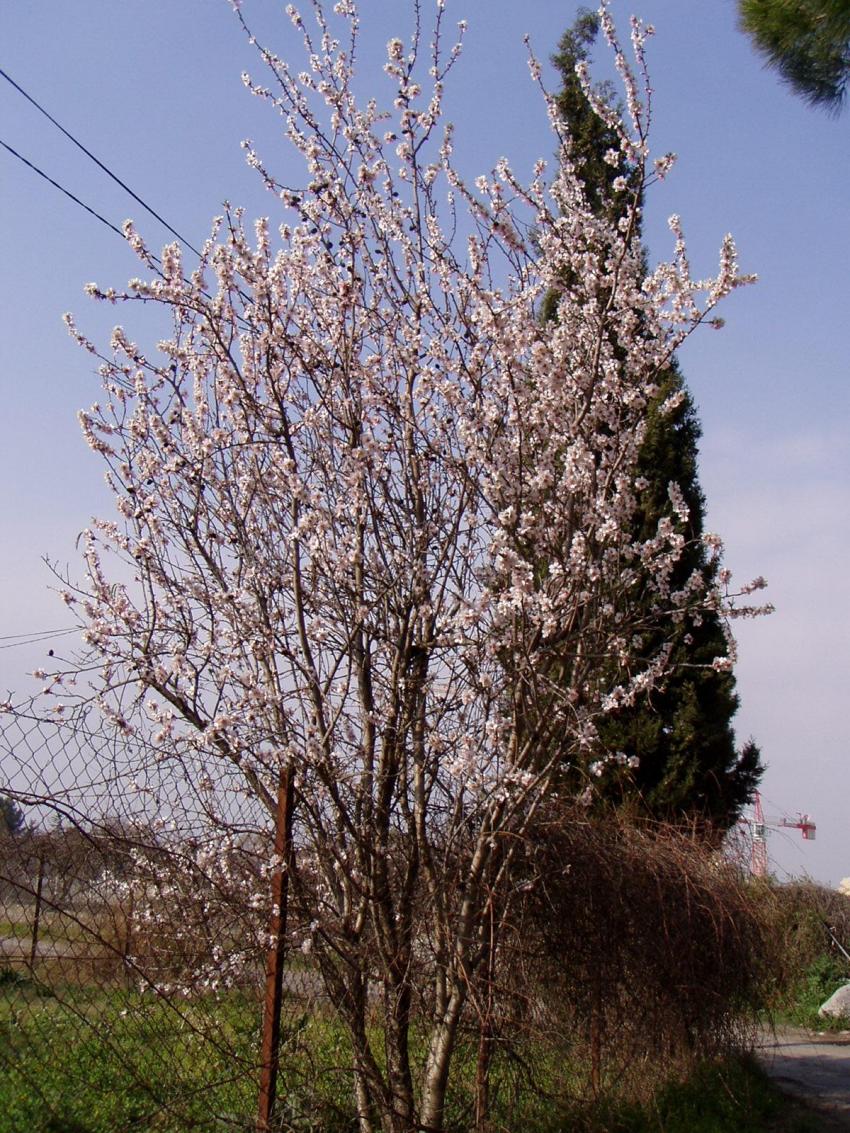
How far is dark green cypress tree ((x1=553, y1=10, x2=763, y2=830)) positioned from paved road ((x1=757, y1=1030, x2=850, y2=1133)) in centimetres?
162

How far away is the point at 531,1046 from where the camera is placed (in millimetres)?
4168

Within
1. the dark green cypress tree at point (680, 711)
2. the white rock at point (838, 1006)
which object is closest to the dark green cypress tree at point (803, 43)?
the dark green cypress tree at point (680, 711)

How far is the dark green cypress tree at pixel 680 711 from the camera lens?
799 centimetres

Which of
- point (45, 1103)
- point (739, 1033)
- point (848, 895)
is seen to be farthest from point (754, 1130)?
point (848, 895)

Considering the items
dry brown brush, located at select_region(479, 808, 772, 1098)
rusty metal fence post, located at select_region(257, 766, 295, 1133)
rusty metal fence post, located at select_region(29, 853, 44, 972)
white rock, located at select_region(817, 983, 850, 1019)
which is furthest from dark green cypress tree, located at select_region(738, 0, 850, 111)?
white rock, located at select_region(817, 983, 850, 1019)

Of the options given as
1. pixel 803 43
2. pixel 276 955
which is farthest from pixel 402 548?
pixel 803 43

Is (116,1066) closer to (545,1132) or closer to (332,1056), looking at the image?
(332,1056)

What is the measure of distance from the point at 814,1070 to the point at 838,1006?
13.0 ft

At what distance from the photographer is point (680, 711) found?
8453 millimetres

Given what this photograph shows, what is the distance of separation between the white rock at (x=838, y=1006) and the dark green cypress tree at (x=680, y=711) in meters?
3.26

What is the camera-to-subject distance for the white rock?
1066 centimetres

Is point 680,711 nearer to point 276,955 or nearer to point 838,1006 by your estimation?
point 838,1006

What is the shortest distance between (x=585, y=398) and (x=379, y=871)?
2101 mm

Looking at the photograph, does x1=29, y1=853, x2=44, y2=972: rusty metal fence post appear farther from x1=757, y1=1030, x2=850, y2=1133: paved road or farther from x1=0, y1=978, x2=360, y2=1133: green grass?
x1=757, y1=1030, x2=850, y2=1133: paved road
